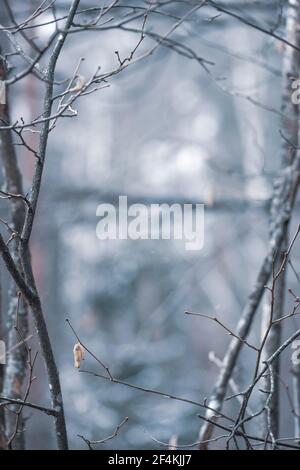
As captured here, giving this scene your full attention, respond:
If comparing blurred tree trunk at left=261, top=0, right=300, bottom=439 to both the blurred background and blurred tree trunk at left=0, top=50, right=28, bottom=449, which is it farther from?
the blurred background

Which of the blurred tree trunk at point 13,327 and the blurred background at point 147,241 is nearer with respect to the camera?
the blurred tree trunk at point 13,327

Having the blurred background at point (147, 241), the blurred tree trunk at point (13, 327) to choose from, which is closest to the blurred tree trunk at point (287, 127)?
the blurred tree trunk at point (13, 327)

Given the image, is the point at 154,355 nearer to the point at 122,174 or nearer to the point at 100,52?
the point at 122,174

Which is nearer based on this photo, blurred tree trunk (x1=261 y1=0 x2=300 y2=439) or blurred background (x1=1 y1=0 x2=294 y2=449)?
blurred tree trunk (x1=261 y1=0 x2=300 y2=439)

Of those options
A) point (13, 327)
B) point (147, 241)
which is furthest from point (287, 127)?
point (147, 241)

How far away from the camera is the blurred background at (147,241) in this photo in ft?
31.7

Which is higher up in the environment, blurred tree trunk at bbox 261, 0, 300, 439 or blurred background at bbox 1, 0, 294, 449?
blurred background at bbox 1, 0, 294, 449

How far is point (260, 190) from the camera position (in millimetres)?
9805

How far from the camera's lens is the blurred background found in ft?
31.7

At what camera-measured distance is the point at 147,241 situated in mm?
10484

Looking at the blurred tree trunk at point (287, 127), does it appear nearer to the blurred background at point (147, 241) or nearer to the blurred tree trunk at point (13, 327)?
the blurred tree trunk at point (13, 327)

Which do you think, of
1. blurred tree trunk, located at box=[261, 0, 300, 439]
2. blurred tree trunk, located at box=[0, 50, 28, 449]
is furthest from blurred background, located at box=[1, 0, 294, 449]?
blurred tree trunk, located at box=[0, 50, 28, 449]
